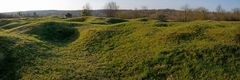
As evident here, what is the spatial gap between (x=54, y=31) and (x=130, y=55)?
43.0ft

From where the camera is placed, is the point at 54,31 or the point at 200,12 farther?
the point at 200,12

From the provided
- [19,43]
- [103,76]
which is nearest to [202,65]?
[103,76]

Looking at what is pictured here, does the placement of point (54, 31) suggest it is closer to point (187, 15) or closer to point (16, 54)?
point (16, 54)

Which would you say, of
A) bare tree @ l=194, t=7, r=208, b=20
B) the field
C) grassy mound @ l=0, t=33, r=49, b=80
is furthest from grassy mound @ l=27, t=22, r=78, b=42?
bare tree @ l=194, t=7, r=208, b=20

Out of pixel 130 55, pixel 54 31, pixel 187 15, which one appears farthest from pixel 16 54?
pixel 187 15

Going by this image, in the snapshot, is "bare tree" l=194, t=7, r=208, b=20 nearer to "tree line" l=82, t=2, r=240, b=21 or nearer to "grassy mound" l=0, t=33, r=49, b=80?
"tree line" l=82, t=2, r=240, b=21

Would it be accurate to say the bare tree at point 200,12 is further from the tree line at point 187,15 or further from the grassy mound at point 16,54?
the grassy mound at point 16,54

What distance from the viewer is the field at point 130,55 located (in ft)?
63.6

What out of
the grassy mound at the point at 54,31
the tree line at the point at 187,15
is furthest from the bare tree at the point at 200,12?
the grassy mound at the point at 54,31

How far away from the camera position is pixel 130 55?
22.7 metres

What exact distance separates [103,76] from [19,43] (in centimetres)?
984

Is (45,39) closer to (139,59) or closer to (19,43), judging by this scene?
(19,43)

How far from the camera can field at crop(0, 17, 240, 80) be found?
19.4 m

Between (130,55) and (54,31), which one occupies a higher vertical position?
(54,31)
